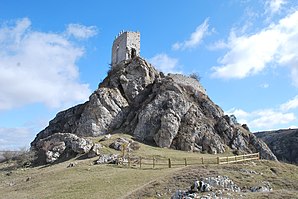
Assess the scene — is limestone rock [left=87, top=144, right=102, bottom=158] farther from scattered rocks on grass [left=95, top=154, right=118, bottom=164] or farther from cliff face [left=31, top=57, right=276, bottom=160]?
cliff face [left=31, top=57, right=276, bottom=160]

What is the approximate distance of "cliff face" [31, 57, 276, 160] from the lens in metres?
54.5

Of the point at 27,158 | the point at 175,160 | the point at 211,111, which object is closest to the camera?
the point at 175,160

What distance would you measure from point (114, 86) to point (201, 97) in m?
16.8

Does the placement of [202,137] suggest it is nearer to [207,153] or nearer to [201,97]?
[207,153]

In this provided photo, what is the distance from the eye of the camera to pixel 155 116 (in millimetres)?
56250

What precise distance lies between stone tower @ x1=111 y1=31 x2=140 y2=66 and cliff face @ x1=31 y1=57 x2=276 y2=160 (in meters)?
3.59

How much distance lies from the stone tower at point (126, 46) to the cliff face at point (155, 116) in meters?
3.59

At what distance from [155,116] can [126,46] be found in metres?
20.4

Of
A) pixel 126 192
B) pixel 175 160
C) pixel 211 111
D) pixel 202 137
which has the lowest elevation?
pixel 126 192

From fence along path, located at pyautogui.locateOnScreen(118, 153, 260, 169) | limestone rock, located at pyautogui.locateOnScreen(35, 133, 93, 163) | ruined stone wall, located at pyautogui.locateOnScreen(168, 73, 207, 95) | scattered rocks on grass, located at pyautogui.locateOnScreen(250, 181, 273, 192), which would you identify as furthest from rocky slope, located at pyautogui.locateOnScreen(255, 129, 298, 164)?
scattered rocks on grass, located at pyautogui.locateOnScreen(250, 181, 273, 192)

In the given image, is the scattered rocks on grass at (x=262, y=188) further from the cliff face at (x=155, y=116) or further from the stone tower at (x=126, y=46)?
the stone tower at (x=126, y=46)

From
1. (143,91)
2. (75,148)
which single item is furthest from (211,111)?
(75,148)

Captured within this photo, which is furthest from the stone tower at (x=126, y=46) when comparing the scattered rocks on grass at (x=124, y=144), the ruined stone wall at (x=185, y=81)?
the scattered rocks on grass at (x=124, y=144)

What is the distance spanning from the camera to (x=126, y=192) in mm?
24406
